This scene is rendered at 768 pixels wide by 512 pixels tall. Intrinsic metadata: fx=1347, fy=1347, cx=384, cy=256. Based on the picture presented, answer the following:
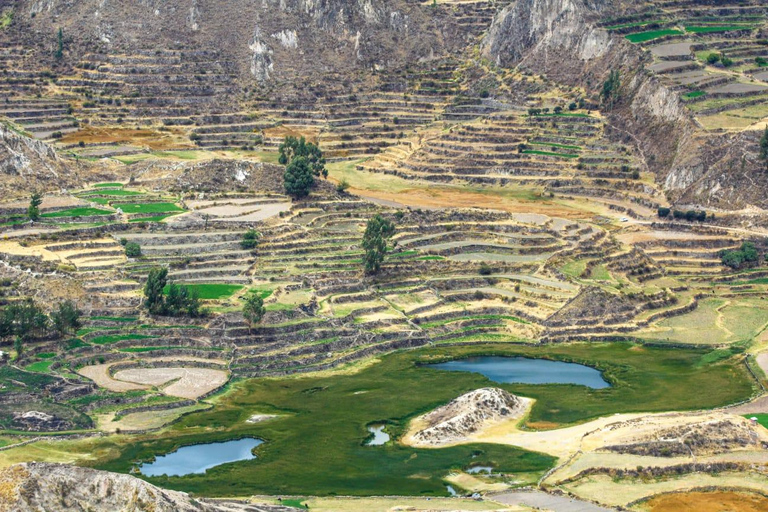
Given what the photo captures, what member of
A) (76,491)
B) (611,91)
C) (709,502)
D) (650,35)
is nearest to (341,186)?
(611,91)

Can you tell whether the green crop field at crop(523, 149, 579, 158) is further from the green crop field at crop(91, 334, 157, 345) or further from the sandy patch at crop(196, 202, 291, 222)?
the green crop field at crop(91, 334, 157, 345)

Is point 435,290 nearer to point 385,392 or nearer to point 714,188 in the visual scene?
point 385,392

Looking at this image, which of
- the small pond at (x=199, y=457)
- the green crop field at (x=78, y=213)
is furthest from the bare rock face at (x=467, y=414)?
the green crop field at (x=78, y=213)

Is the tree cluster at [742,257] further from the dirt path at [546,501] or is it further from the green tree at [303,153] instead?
the dirt path at [546,501]

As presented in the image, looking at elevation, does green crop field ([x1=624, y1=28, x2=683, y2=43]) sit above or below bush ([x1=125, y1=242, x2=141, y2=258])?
above

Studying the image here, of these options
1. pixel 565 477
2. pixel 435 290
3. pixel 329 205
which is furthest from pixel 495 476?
pixel 329 205

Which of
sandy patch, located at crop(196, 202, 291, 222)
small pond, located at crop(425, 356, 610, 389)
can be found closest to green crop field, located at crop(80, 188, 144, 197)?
sandy patch, located at crop(196, 202, 291, 222)
